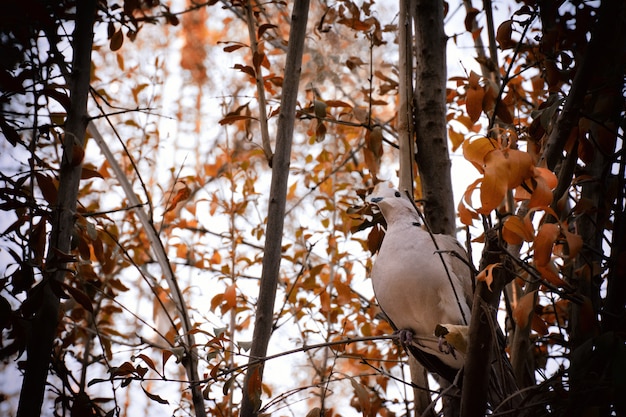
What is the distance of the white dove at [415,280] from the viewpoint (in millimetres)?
1991

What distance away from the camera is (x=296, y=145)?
5398 mm

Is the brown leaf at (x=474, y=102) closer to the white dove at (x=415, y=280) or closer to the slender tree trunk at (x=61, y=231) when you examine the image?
the white dove at (x=415, y=280)

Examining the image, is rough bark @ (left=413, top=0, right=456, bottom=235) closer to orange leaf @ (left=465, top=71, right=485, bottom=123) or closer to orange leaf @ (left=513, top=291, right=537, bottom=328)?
orange leaf @ (left=465, top=71, right=485, bottom=123)

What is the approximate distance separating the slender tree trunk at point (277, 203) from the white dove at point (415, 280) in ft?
1.25

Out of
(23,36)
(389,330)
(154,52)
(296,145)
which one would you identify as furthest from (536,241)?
(154,52)

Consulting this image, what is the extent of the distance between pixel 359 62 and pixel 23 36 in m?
1.48

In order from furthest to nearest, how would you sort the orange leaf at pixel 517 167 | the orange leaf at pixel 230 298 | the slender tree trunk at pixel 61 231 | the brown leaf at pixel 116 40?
1. the orange leaf at pixel 230 298
2. the brown leaf at pixel 116 40
3. the slender tree trunk at pixel 61 231
4. the orange leaf at pixel 517 167

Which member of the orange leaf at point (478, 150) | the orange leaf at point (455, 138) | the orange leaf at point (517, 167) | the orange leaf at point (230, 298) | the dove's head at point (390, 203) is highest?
the orange leaf at point (455, 138)

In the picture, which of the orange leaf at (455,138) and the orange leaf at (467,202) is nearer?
the orange leaf at (467,202)

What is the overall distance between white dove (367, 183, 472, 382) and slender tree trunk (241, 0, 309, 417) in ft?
1.25

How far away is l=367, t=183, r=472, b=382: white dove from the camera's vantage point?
199cm

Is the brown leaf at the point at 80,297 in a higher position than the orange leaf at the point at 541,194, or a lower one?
higher

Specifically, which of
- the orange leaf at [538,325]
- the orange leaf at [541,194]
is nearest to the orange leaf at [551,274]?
the orange leaf at [541,194]

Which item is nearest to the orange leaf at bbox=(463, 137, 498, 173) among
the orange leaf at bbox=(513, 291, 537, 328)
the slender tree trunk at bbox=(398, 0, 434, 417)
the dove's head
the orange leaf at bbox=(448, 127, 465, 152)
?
the orange leaf at bbox=(513, 291, 537, 328)
